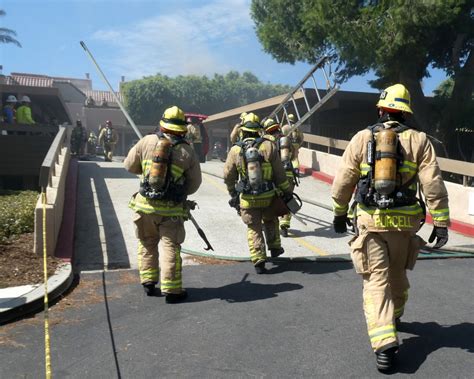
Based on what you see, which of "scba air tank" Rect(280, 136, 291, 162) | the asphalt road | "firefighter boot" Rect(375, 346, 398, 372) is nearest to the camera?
"firefighter boot" Rect(375, 346, 398, 372)

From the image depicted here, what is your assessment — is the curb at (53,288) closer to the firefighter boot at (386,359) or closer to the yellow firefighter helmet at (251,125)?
the yellow firefighter helmet at (251,125)

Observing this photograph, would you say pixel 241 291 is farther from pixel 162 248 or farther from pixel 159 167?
pixel 159 167

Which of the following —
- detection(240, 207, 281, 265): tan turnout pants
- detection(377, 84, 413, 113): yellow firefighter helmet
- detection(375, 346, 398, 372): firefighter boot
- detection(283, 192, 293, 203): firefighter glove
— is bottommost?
detection(375, 346, 398, 372): firefighter boot

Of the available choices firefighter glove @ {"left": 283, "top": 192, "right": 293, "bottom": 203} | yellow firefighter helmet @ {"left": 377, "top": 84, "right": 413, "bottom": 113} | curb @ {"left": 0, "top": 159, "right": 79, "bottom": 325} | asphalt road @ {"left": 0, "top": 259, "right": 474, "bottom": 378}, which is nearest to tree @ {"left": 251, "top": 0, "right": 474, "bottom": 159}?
firefighter glove @ {"left": 283, "top": 192, "right": 293, "bottom": 203}

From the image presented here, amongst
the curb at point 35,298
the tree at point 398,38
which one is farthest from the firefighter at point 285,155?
the tree at point 398,38

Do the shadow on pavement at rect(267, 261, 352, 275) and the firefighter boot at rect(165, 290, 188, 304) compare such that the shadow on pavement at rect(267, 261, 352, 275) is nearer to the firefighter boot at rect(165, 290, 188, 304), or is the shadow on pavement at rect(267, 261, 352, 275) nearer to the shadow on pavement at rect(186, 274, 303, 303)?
the shadow on pavement at rect(186, 274, 303, 303)

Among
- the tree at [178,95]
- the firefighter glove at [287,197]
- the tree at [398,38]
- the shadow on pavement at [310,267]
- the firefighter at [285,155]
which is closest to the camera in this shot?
the shadow on pavement at [310,267]

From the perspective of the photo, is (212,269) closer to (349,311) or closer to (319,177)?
(349,311)

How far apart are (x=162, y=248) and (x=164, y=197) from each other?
514mm

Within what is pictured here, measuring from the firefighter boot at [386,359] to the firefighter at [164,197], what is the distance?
7.07 ft

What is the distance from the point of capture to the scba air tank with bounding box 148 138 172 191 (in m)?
4.85

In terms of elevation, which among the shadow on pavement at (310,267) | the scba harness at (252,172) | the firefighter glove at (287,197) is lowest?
the shadow on pavement at (310,267)

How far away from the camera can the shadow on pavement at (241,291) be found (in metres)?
5.04

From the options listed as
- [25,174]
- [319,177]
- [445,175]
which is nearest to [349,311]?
[319,177]
